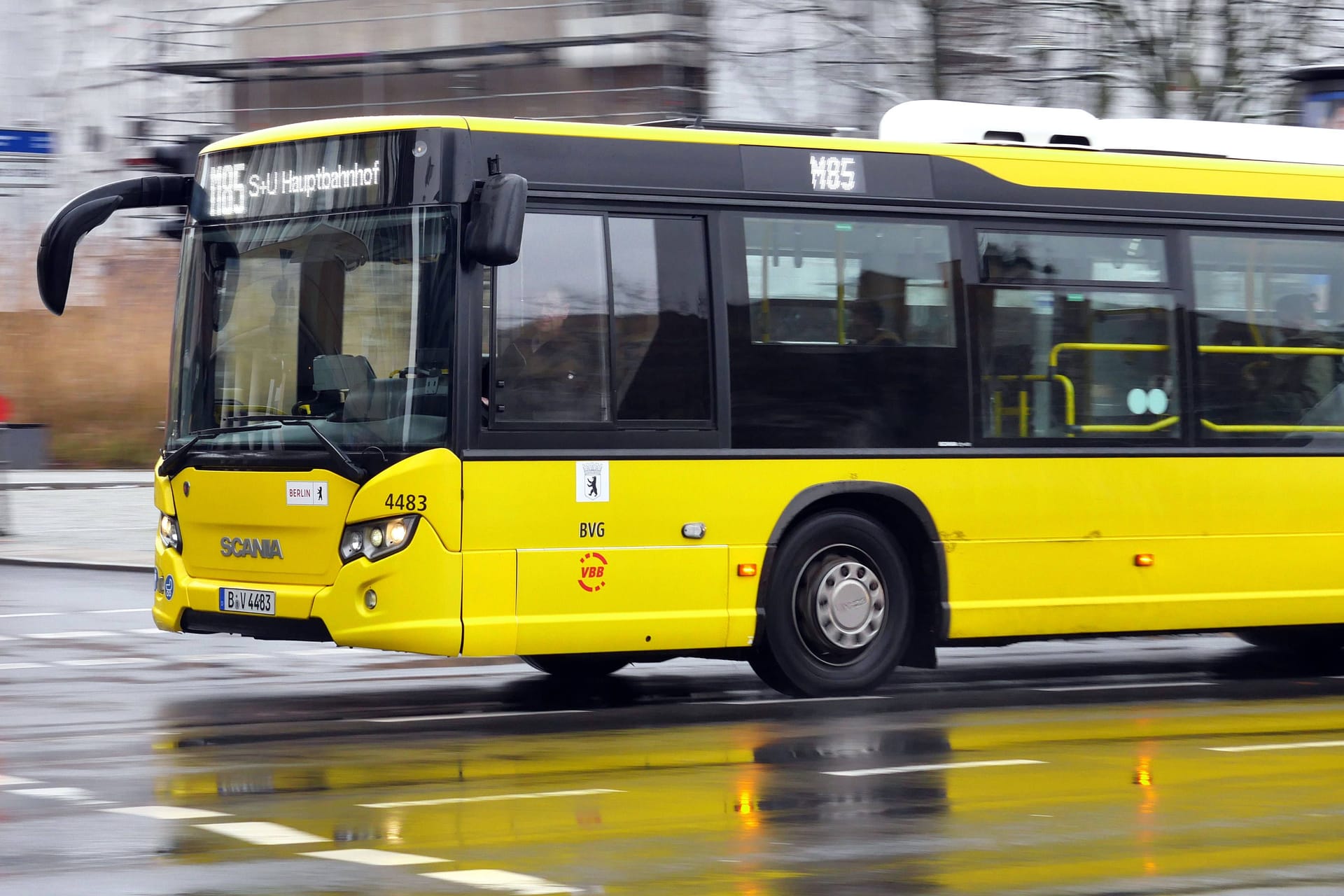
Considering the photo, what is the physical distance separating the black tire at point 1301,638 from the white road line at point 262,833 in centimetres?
816

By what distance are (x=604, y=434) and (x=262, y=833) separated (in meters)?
3.91

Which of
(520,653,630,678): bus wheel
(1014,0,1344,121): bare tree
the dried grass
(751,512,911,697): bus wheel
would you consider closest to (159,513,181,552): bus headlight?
(520,653,630,678): bus wheel

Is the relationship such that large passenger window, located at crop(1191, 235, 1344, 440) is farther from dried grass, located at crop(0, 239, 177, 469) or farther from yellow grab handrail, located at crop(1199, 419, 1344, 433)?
dried grass, located at crop(0, 239, 177, 469)

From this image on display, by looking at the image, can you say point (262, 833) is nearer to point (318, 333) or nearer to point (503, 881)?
point (503, 881)

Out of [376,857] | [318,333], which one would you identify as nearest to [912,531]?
[318,333]

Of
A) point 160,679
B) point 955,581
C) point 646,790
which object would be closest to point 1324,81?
point 955,581

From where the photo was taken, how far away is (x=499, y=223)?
10414 mm

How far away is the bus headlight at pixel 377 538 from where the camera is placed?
1060cm

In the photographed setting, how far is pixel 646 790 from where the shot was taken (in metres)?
8.70

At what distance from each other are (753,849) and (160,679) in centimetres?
628

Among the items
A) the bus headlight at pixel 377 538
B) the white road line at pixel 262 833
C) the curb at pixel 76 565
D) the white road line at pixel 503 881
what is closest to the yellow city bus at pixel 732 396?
the bus headlight at pixel 377 538

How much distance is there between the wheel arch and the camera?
11867mm

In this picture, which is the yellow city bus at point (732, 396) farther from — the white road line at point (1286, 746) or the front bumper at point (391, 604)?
the white road line at point (1286, 746)

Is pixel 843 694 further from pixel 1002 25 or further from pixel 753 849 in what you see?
pixel 1002 25
